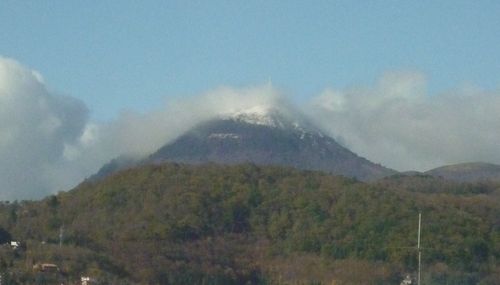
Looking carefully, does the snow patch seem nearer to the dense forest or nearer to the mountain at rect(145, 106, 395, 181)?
the mountain at rect(145, 106, 395, 181)

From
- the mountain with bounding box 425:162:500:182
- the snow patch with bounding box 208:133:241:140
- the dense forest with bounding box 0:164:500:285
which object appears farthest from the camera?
the snow patch with bounding box 208:133:241:140

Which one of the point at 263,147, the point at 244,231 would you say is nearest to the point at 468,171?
the point at 263,147

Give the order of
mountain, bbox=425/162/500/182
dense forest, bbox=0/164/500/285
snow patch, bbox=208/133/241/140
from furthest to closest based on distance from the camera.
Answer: snow patch, bbox=208/133/241/140, mountain, bbox=425/162/500/182, dense forest, bbox=0/164/500/285

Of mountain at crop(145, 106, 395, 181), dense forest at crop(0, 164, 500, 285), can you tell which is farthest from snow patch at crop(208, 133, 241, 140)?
dense forest at crop(0, 164, 500, 285)

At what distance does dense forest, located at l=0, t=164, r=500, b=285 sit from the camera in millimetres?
68500

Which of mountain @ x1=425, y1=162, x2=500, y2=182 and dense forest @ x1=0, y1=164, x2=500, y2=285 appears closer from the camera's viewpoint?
dense forest @ x1=0, y1=164, x2=500, y2=285

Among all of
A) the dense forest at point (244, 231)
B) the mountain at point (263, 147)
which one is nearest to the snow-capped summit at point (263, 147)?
the mountain at point (263, 147)

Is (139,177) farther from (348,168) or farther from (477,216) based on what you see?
(348,168)

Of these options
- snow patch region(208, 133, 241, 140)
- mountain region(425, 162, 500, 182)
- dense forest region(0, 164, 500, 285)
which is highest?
snow patch region(208, 133, 241, 140)

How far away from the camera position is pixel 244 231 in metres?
85.4

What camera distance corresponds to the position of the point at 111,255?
2771 inches

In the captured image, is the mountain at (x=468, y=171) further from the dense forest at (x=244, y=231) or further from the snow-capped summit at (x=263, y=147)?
the dense forest at (x=244, y=231)

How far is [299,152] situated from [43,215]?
95.4m

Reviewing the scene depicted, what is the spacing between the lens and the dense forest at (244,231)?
68.5 m
